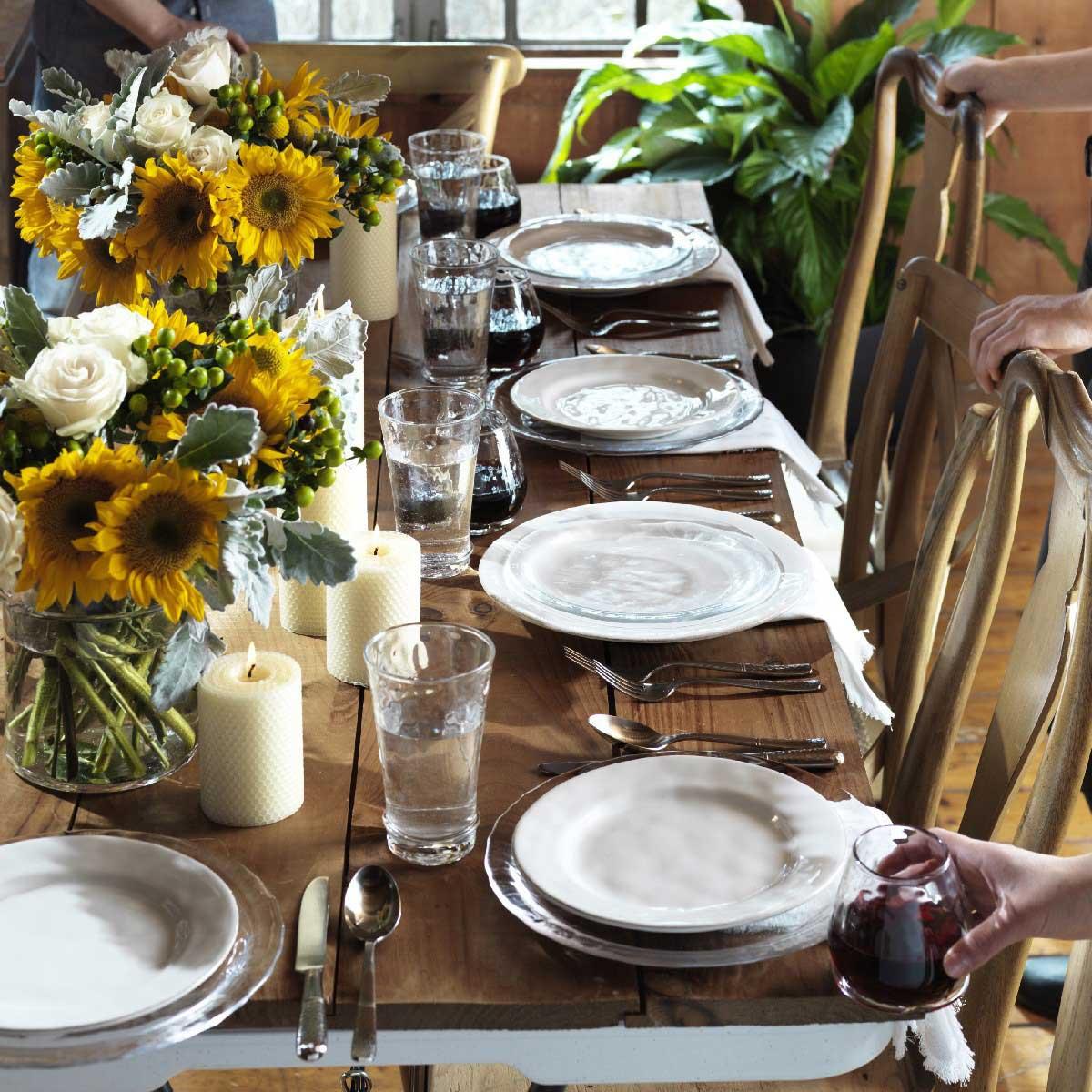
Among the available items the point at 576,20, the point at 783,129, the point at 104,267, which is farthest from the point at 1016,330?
the point at 576,20

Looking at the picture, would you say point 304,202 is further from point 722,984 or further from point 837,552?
point 837,552

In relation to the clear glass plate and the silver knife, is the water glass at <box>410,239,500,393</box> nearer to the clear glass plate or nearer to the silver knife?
the clear glass plate

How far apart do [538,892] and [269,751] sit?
20 centimetres

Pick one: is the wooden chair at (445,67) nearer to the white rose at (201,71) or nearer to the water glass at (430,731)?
the white rose at (201,71)

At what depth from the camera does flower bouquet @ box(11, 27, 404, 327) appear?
124cm

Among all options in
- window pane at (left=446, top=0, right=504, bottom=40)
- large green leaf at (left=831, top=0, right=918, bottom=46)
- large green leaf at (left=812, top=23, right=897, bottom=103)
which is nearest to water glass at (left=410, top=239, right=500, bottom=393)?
large green leaf at (left=812, top=23, right=897, bottom=103)

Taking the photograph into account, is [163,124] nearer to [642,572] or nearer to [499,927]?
[642,572]

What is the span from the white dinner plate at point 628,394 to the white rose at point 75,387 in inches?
30.9

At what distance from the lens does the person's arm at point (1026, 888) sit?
37.3 inches

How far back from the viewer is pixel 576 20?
13.0 feet

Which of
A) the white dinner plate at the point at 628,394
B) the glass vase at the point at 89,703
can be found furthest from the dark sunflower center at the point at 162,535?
the white dinner plate at the point at 628,394

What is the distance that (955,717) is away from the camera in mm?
1396

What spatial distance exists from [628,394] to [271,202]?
0.57 m

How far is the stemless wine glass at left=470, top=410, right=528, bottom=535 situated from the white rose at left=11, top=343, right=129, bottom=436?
527mm
